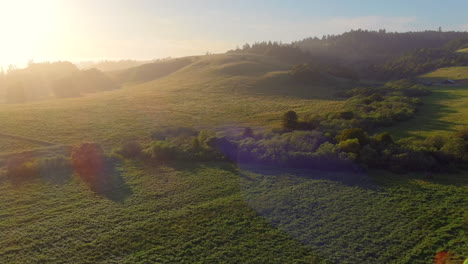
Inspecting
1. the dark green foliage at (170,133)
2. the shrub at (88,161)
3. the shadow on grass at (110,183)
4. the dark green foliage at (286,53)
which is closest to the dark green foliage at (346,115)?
the dark green foliage at (170,133)

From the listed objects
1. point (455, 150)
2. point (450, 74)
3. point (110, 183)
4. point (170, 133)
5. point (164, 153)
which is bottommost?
point (110, 183)

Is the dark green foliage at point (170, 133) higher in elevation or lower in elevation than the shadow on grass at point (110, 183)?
higher

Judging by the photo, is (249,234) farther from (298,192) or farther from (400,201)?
(400,201)

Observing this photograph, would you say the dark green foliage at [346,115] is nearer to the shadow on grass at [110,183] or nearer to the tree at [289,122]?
the tree at [289,122]

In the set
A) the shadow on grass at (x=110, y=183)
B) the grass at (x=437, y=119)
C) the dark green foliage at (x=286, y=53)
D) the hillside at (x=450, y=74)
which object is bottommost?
the grass at (x=437, y=119)

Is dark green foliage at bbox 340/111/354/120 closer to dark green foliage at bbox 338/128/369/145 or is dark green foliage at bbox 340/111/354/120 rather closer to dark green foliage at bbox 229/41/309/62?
dark green foliage at bbox 338/128/369/145

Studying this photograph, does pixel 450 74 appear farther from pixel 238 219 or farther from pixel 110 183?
pixel 110 183

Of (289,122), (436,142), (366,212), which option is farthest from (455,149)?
(289,122)
